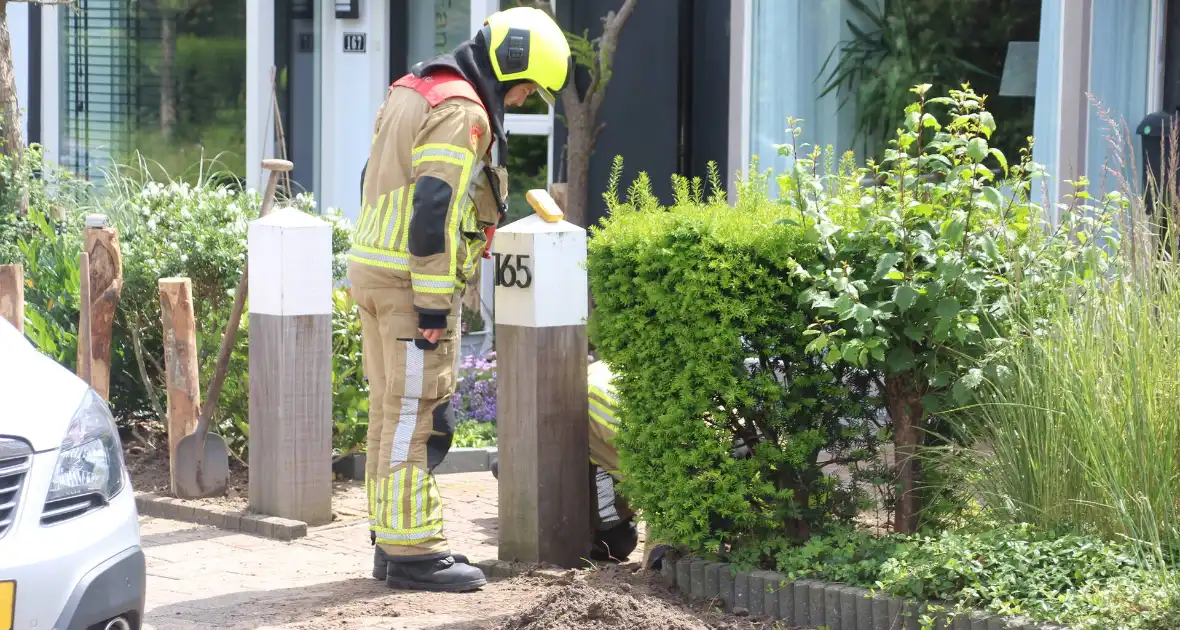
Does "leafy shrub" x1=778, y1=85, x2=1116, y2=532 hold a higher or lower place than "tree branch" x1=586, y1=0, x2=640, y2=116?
lower

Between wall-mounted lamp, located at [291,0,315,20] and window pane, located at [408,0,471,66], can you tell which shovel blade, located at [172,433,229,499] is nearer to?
window pane, located at [408,0,471,66]

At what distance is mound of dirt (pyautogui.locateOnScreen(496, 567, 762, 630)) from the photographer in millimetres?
4363

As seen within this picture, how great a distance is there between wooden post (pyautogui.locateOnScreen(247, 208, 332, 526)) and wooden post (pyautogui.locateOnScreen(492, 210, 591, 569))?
1.17 m

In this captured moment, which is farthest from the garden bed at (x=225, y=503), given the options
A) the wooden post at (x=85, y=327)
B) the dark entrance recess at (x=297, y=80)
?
the dark entrance recess at (x=297, y=80)

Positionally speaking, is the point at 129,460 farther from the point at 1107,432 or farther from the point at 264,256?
the point at 1107,432

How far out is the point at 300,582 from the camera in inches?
215

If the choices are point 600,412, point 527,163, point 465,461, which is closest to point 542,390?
point 600,412

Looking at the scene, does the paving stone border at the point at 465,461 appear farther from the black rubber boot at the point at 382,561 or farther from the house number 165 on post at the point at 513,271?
the house number 165 on post at the point at 513,271

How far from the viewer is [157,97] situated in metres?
12.6

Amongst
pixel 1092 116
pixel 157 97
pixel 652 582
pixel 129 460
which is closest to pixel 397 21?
pixel 157 97

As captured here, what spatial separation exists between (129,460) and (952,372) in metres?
4.45

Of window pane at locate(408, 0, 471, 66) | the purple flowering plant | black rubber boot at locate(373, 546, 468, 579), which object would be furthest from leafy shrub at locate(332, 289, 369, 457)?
window pane at locate(408, 0, 471, 66)

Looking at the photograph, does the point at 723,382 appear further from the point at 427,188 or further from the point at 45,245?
the point at 45,245

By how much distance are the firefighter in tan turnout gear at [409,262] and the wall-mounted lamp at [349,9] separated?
19.1ft
